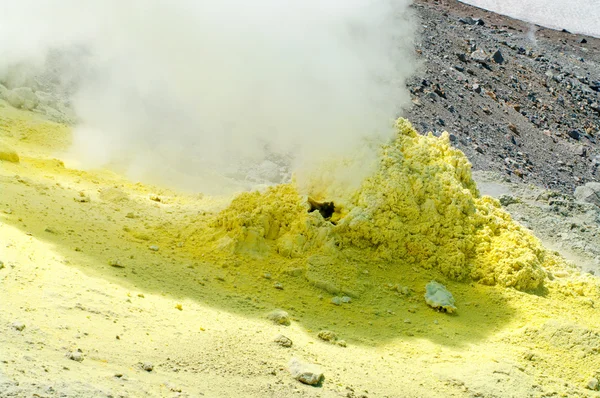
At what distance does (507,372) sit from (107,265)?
2.60 metres

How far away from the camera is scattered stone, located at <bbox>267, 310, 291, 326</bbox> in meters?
4.89

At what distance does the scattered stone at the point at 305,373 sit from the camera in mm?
4117

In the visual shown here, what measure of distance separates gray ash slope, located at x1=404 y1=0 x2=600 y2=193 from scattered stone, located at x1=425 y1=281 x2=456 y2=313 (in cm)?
523

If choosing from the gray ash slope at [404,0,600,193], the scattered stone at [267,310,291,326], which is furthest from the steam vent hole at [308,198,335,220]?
the gray ash slope at [404,0,600,193]

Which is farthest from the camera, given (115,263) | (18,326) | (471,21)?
(471,21)

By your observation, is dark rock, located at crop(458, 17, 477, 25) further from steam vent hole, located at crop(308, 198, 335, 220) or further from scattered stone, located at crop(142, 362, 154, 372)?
scattered stone, located at crop(142, 362, 154, 372)

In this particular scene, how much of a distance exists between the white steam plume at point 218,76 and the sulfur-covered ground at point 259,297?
0.79 metres

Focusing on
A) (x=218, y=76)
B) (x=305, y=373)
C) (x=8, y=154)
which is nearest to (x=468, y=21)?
(x=218, y=76)

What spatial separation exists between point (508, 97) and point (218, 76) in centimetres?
658

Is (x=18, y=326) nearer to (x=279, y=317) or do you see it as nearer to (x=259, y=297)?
(x=279, y=317)

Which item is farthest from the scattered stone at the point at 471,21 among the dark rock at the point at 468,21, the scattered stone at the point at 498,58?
the scattered stone at the point at 498,58

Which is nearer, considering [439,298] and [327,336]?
[327,336]

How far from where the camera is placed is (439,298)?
18.5ft

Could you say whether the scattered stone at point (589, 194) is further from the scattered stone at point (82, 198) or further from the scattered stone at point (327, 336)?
the scattered stone at point (82, 198)
